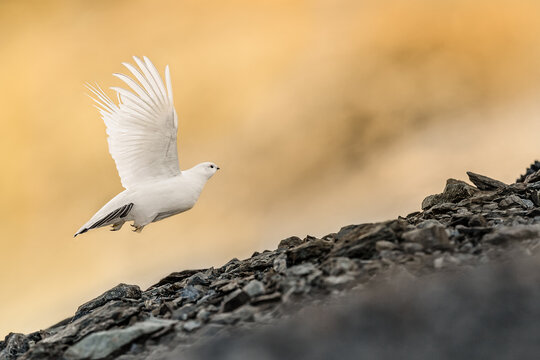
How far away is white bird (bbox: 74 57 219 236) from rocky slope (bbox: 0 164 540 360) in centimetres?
267

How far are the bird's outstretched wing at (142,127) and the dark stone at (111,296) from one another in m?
2.55

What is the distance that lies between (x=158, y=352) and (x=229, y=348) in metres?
1.06

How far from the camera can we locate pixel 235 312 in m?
8.35

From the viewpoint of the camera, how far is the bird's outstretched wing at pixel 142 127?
12.4 m

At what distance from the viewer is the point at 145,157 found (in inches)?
516

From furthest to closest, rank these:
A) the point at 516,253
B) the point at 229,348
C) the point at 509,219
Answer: the point at 509,219 < the point at 516,253 < the point at 229,348

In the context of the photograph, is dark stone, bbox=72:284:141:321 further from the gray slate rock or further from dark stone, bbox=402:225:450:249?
dark stone, bbox=402:225:450:249

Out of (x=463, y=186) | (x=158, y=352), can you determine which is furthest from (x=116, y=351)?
(x=463, y=186)

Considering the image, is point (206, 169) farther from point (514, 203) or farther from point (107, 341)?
point (514, 203)

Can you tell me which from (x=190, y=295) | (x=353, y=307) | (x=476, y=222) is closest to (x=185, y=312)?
(x=190, y=295)

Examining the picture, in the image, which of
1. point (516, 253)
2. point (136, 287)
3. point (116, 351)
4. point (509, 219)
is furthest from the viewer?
point (136, 287)

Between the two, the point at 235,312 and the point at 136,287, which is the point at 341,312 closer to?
the point at 235,312

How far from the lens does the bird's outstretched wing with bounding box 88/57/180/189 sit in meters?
12.4

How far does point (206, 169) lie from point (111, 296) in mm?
3608
